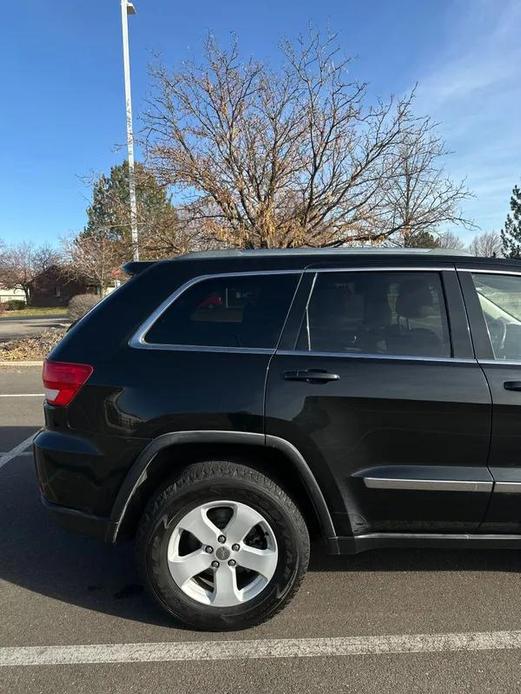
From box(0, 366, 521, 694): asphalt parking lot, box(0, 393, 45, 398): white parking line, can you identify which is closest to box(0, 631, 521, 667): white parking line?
box(0, 366, 521, 694): asphalt parking lot

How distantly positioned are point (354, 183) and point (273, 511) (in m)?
9.60

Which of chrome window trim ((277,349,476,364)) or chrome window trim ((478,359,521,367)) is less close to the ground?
chrome window trim ((277,349,476,364))

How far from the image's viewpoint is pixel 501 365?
257cm

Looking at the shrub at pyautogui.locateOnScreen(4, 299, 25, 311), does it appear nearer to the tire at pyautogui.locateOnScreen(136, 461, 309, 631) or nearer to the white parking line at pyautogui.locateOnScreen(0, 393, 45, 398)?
the white parking line at pyautogui.locateOnScreen(0, 393, 45, 398)

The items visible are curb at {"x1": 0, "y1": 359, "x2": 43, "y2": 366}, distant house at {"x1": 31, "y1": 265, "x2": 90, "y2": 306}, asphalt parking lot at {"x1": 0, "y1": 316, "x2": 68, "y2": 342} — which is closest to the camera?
curb at {"x1": 0, "y1": 359, "x2": 43, "y2": 366}

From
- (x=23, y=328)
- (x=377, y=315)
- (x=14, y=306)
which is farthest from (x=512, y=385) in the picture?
(x=14, y=306)

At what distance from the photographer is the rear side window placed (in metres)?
2.64

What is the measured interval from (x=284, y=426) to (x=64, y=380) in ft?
3.74

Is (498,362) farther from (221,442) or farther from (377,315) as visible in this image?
(221,442)

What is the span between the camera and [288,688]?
218cm

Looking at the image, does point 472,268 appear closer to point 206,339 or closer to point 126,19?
point 206,339

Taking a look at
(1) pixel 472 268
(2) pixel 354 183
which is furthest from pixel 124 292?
(2) pixel 354 183

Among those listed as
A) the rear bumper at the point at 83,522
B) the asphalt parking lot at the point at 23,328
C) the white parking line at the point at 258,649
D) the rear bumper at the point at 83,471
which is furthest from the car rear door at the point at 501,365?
the asphalt parking lot at the point at 23,328

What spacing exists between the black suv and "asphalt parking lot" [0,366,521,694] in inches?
7.9
